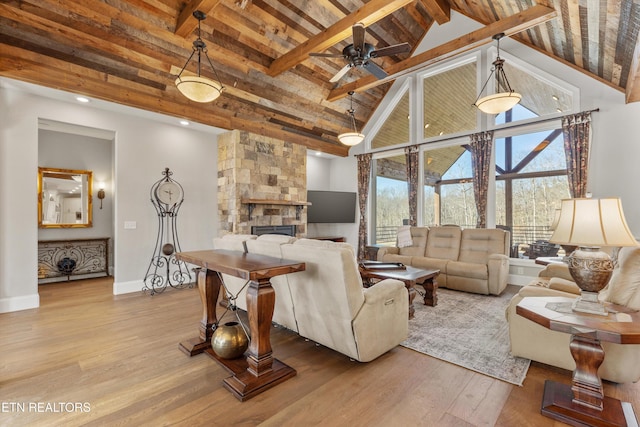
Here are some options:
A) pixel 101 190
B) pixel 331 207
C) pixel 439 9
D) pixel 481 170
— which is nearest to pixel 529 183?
pixel 481 170

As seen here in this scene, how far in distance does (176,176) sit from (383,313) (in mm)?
4731

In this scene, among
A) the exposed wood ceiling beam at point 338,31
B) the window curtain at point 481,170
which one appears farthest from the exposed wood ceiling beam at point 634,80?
the exposed wood ceiling beam at point 338,31

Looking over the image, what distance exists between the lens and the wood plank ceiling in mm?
3586

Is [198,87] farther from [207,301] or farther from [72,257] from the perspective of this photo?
[72,257]

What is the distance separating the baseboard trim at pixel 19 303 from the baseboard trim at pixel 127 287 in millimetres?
919

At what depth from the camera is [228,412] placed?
6.19 feet

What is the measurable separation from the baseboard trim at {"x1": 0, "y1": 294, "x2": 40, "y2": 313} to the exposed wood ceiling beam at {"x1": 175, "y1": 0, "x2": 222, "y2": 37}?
4.25m

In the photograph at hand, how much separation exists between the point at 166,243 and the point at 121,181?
51.1 inches

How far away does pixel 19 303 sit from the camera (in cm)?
397

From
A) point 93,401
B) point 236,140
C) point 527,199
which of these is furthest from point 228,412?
point 527,199

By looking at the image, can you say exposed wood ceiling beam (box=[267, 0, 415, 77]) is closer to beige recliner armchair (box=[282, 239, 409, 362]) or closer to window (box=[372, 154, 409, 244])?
beige recliner armchair (box=[282, 239, 409, 362])

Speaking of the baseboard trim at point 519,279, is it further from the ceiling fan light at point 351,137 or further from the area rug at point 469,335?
the ceiling fan light at point 351,137

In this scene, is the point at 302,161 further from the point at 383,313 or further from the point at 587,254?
the point at 587,254

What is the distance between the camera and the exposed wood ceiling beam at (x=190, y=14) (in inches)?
140
